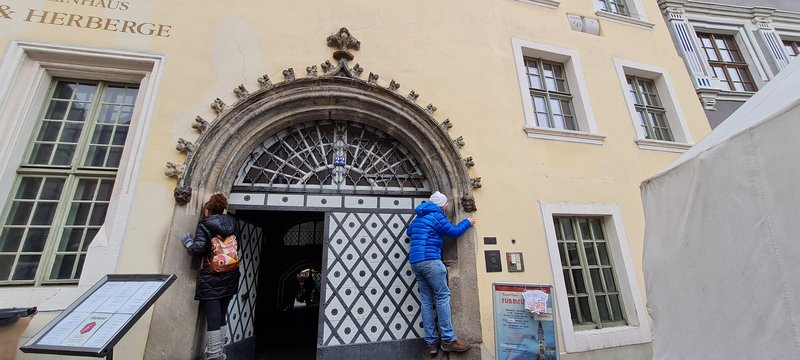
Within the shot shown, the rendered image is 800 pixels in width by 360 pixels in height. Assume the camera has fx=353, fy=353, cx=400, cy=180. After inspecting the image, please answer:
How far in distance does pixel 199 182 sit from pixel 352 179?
6.18 feet

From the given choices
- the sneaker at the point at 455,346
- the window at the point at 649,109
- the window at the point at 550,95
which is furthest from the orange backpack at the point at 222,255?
the window at the point at 649,109

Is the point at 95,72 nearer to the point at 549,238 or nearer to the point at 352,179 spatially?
→ the point at 352,179

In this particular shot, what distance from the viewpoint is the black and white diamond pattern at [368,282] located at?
14.5 ft

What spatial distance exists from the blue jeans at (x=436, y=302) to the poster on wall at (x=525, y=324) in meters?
0.66

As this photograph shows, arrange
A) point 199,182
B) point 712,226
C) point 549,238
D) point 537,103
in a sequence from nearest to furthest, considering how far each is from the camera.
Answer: point 712,226 < point 199,182 < point 549,238 < point 537,103

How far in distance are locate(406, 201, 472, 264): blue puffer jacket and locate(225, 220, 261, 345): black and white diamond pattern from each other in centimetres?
231

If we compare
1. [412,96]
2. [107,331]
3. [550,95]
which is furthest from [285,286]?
[550,95]

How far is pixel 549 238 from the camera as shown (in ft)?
16.3

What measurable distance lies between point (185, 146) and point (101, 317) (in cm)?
206

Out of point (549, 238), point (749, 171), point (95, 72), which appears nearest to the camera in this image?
point (749, 171)

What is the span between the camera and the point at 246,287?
491cm

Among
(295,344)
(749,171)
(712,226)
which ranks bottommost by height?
(295,344)

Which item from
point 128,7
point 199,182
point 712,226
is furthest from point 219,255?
point 712,226

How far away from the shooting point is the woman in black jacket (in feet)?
12.0
